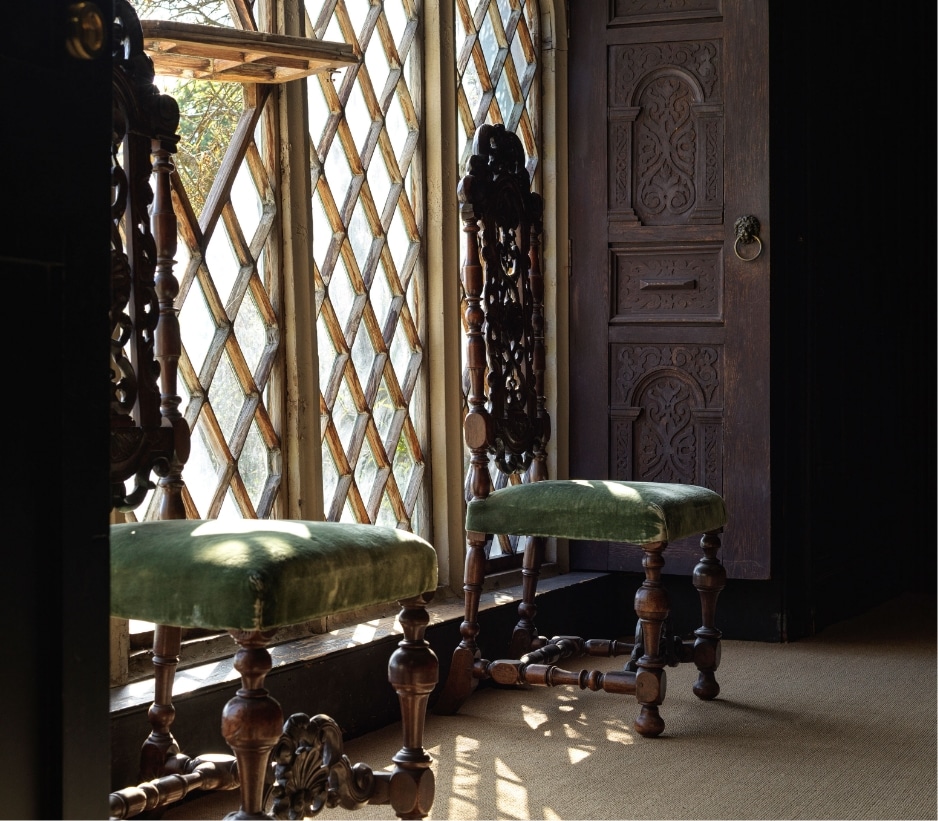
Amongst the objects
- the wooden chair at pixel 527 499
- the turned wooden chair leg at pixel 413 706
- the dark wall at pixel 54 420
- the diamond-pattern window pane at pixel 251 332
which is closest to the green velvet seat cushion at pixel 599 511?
the wooden chair at pixel 527 499

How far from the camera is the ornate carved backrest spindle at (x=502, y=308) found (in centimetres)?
236

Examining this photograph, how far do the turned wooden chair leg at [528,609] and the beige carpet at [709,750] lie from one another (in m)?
0.10

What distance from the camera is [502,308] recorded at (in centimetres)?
242

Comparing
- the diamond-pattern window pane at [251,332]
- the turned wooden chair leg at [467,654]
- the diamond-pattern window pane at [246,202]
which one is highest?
the diamond-pattern window pane at [246,202]

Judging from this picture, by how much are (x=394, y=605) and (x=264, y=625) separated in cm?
133

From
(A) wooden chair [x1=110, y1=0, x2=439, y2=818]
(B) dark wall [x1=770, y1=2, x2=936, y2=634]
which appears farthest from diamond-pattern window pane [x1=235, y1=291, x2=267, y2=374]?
(B) dark wall [x1=770, y1=2, x2=936, y2=634]

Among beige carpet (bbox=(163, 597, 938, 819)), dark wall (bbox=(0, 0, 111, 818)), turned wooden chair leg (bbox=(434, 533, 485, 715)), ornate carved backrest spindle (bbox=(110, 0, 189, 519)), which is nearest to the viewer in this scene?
dark wall (bbox=(0, 0, 111, 818))

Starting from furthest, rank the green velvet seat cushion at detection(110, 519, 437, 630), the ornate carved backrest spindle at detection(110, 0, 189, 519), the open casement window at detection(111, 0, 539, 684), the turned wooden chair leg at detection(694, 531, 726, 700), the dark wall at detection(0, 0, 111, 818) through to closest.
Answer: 1. the turned wooden chair leg at detection(694, 531, 726, 700)
2. the open casement window at detection(111, 0, 539, 684)
3. the ornate carved backrest spindle at detection(110, 0, 189, 519)
4. the green velvet seat cushion at detection(110, 519, 437, 630)
5. the dark wall at detection(0, 0, 111, 818)

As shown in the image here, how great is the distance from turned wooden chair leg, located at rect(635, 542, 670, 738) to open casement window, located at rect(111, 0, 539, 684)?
613 millimetres

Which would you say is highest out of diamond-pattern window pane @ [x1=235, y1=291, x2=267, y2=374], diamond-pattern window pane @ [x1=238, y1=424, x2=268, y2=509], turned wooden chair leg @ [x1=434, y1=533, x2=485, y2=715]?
diamond-pattern window pane @ [x1=235, y1=291, x2=267, y2=374]

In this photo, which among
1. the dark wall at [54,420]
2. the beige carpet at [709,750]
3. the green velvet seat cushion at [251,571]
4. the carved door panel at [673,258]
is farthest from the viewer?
the carved door panel at [673,258]

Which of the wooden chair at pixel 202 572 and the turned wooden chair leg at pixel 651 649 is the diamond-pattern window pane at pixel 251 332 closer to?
the wooden chair at pixel 202 572

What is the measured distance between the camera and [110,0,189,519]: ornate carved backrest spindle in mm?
1594

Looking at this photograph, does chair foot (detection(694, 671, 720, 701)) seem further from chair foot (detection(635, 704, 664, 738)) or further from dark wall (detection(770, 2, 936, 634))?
dark wall (detection(770, 2, 936, 634))
